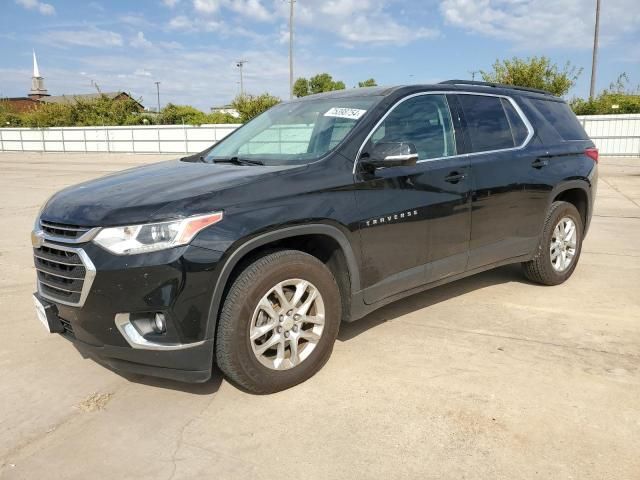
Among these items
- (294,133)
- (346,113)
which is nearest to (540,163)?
(346,113)

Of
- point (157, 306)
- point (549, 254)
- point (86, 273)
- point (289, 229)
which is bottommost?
point (549, 254)

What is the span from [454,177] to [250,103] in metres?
32.4

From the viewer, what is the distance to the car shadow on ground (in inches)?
164

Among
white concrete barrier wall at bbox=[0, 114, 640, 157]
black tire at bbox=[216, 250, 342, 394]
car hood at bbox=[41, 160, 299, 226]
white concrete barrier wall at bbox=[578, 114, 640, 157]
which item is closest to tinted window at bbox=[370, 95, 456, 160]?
car hood at bbox=[41, 160, 299, 226]

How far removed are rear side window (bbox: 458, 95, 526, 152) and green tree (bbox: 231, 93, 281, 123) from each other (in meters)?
30.9

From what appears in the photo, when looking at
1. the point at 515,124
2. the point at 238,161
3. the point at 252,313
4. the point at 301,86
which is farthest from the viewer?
the point at 301,86

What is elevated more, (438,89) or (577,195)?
(438,89)

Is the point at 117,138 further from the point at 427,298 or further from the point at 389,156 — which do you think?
the point at 389,156

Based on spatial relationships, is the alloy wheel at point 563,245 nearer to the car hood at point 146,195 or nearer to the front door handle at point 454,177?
the front door handle at point 454,177

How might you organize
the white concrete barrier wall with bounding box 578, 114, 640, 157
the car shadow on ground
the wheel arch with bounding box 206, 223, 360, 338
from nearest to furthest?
the wheel arch with bounding box 206, 223, 360, 338
the car shadow on ground
the white concrete barrier wall with bounding box 578, 114, 640, 157

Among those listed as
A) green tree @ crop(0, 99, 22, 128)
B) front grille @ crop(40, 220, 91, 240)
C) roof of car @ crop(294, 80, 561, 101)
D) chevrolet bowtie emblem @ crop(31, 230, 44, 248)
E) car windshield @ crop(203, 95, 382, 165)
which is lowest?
chevrolet bowtie emblem @ crop(31, 230, 44, 248)

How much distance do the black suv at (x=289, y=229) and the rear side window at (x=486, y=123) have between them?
13mm

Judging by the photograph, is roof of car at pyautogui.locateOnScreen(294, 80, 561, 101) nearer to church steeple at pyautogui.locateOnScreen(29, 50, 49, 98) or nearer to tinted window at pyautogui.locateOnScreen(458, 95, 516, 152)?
tinted window at pyautogui.locateOnScreen(458, 95, 516, 152)

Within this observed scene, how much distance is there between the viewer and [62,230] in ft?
9.61
